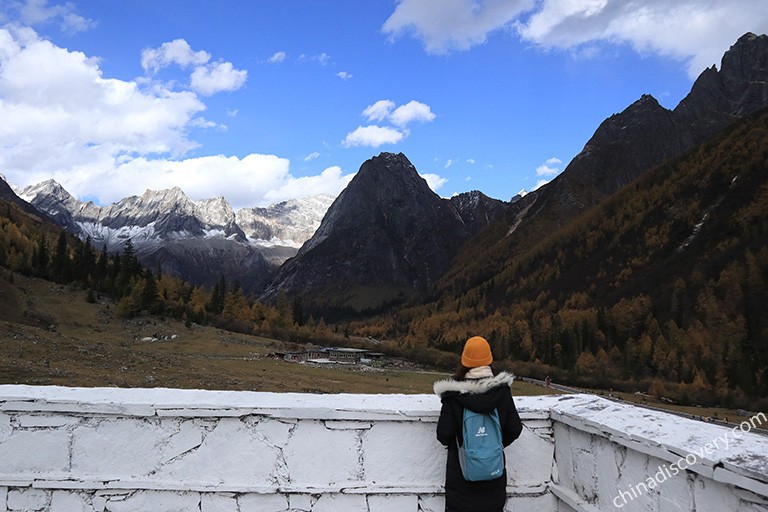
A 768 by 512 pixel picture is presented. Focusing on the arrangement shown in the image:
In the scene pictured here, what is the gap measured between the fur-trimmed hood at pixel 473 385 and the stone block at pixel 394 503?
3.73ft

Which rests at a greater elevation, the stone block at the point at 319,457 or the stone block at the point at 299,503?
the stone block at the point at 319,457

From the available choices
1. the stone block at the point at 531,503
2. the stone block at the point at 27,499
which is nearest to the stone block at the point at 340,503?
the stone block at the point at 531,503

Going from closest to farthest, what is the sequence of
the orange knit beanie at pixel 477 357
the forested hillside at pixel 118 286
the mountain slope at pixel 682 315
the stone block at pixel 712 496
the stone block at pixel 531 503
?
the stone block at pixel 712 496, the orange knit beanie at pixel 477 357, the stone block at pixel 531 503, the forested hillside at pixel 118 286, the mountain slope at pixel 682 315

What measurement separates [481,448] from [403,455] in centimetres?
85

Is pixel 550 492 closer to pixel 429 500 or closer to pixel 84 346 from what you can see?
pixel 429 500

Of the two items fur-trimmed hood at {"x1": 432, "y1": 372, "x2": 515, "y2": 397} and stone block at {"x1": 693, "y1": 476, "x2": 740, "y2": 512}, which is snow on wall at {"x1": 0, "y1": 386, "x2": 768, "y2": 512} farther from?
stone block at {"x1": 693, "y1": 476, "x2": 740, "y2": 512}

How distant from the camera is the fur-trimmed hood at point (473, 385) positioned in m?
4.77

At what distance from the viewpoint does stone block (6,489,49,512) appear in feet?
15.9

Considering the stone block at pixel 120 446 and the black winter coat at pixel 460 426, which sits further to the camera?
the stone block at pixel 120 446

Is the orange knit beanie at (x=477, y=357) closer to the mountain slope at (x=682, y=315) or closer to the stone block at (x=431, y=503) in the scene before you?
the stone block at (x=431, y=503)

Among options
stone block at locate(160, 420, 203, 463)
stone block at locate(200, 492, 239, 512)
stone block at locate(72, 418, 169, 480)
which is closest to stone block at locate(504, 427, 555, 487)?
stone block at locate(200, 492, 239, 512)

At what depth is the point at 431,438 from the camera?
17.0 feet

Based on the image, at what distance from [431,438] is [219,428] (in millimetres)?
2028

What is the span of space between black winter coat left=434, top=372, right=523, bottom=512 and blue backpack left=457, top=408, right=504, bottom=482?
84mm
